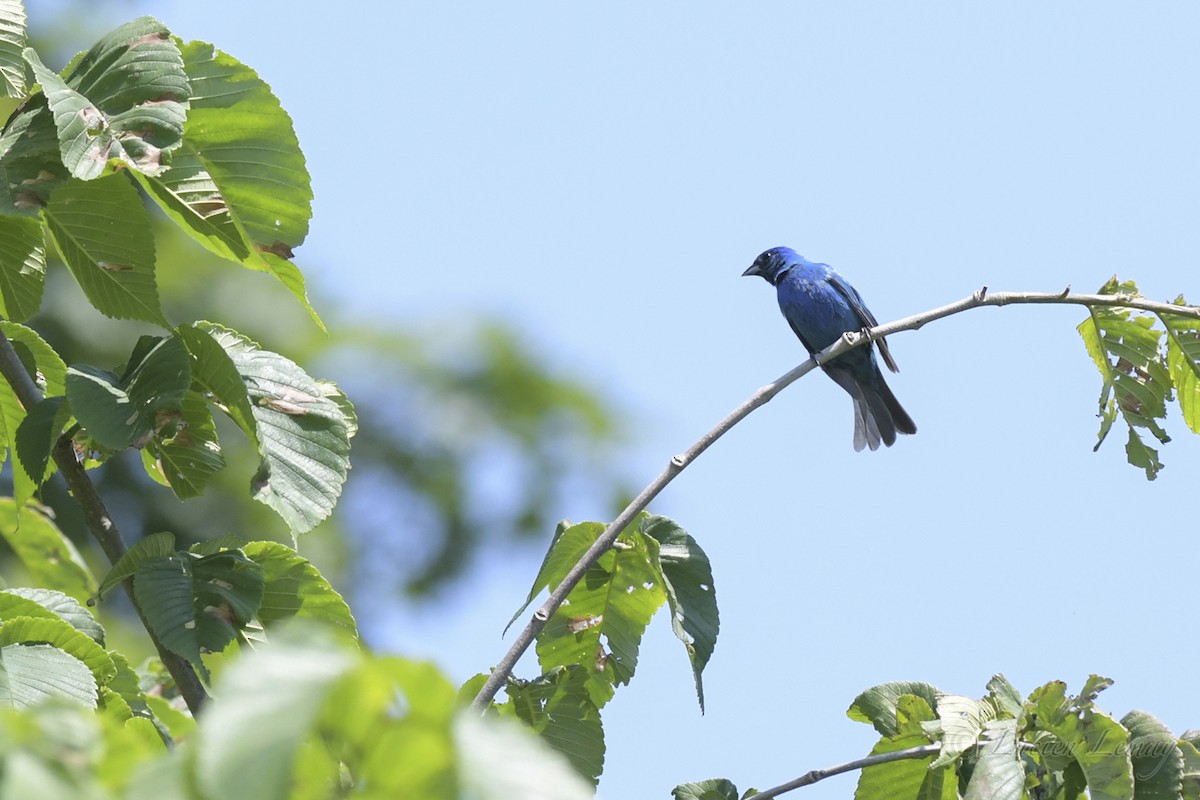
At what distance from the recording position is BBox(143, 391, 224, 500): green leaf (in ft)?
7.95

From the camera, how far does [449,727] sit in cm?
91

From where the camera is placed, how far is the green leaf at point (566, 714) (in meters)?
2.68

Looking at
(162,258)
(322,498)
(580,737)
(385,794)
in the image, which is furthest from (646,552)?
(162,258)

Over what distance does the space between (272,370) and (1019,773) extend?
1.54 meters

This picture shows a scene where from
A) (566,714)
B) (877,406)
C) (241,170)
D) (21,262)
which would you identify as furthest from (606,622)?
(877,406)

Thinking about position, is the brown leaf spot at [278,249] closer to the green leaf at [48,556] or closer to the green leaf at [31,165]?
the green leaf at [31,165]

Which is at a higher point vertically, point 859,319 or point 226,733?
point 859,319

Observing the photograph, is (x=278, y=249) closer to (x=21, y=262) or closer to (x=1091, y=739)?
(x=21, y=262)

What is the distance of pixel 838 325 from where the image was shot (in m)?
7.41

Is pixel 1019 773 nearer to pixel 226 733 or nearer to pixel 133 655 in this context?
pixel 226 733

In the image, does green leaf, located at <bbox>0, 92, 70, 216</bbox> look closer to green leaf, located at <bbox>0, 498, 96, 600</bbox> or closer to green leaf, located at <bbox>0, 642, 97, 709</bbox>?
green leaf, located at <bbox>0, 642, 97, 709</bbox>

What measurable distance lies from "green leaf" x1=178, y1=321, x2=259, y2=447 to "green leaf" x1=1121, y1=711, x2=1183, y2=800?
1768 millimetres

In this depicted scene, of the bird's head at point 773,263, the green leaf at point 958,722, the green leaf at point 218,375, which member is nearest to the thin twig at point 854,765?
the green leaf at point 958,722

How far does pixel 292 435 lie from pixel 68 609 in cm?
51
